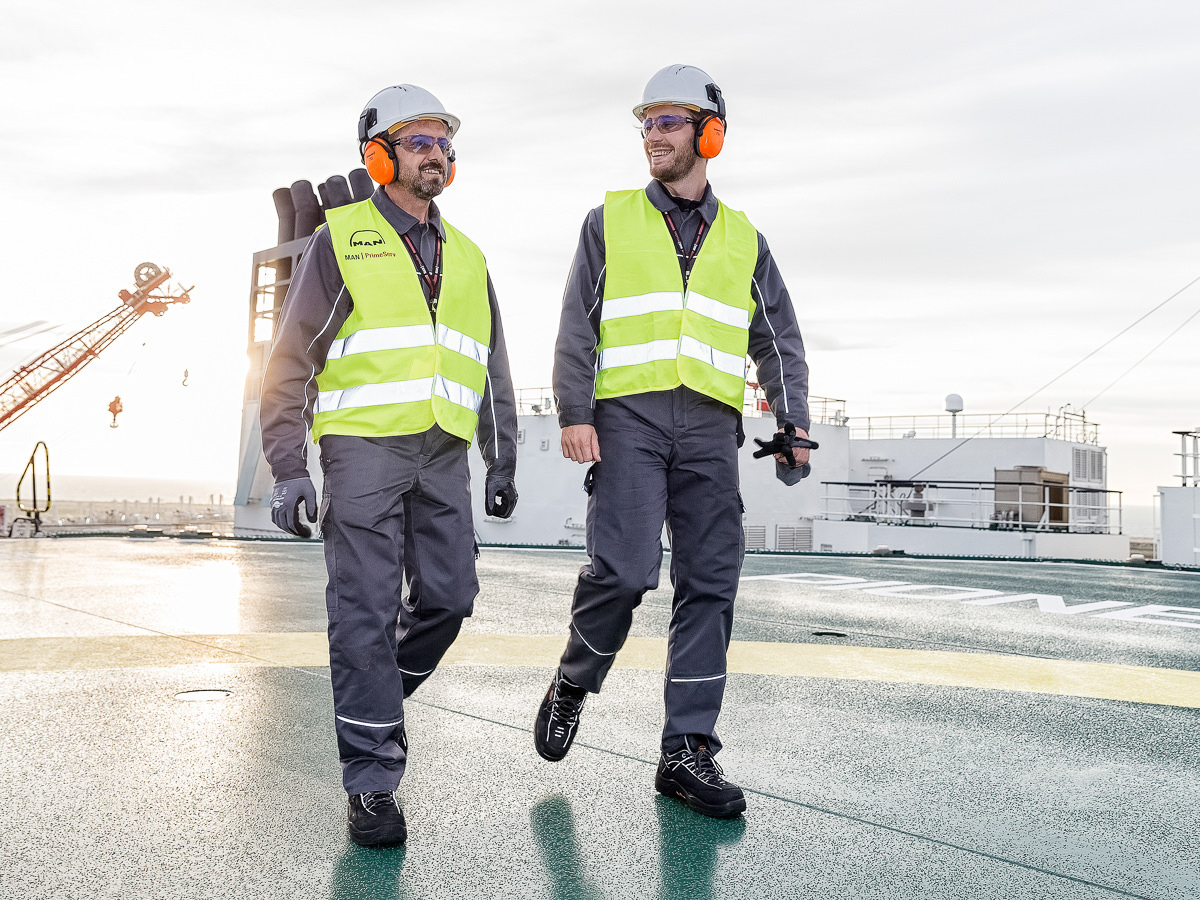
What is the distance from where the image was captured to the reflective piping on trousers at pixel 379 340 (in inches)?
108

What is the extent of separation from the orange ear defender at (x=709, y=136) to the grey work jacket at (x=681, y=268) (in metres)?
0.13

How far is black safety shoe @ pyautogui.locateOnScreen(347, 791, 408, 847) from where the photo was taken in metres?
2.31

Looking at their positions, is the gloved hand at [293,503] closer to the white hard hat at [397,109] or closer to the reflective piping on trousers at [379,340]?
the reflective piping on trousers at [379,340]

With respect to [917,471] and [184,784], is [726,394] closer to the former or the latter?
[184,784]

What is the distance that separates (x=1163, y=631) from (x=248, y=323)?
2352 cm

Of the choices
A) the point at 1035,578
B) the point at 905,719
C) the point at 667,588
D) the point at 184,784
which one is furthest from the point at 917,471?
the point at 184,784

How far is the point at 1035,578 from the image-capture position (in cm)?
1012

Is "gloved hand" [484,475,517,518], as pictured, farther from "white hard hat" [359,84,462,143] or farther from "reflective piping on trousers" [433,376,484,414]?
"white hard hat" [359,84,462,143]

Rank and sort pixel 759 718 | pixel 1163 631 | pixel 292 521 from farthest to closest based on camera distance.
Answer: pixel 1163 631, pixel 759 718, pixel 292 521

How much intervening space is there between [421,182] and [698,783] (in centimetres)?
180

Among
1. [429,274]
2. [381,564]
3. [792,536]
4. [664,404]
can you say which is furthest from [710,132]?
[792,536]

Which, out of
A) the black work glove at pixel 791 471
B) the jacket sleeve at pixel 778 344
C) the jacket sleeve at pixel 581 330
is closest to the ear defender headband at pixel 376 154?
the jacket sleeve at pixel 581 330

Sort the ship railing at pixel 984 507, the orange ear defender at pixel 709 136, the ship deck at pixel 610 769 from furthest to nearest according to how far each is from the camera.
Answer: the ship railing at pixel 984 507
the orange ear defender at pixel 709 136
the ship deck at pixel 610 769

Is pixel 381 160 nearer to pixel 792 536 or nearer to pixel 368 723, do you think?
pixel 368 723
